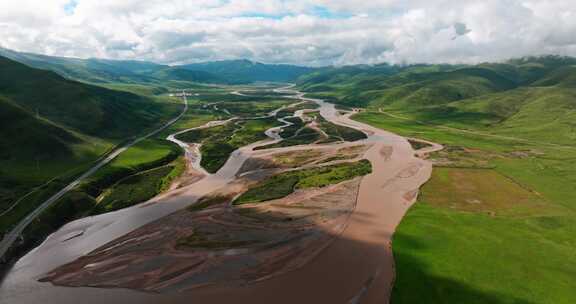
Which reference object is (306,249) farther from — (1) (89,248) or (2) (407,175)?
(2) (407,175)

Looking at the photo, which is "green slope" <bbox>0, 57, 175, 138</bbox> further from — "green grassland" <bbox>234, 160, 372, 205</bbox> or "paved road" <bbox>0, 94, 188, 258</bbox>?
"green grassland" <bbox>234, 160, 372, 205</bbox>

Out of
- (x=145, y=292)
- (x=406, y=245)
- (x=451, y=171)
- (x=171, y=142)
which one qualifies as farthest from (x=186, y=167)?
(x=451, y=171)

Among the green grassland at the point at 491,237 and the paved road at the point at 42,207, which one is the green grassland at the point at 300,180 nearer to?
the green grassland at the point at 491,237

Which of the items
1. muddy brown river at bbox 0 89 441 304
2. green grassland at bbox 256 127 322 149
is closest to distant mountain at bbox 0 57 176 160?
muddy brown river at bbox 0 89 441 304

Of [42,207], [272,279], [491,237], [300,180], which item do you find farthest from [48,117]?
[491,237]

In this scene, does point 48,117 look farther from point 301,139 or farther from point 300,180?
point 300,180

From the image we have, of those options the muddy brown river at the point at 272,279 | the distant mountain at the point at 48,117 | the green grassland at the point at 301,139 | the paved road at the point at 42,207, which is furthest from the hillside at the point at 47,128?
the green grassland at the point at 301,139
